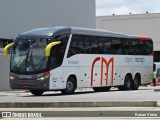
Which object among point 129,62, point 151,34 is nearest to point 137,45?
point 129,62

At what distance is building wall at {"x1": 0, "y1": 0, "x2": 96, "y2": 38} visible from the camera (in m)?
47.6

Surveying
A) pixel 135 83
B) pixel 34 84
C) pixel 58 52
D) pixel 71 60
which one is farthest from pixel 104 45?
pixel 34 84

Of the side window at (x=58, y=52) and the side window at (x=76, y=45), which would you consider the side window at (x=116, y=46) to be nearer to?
the side window at (x=76, y=45)

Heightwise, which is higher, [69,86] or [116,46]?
[116,46]

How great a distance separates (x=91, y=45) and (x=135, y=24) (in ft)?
167

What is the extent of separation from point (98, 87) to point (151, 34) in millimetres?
46457

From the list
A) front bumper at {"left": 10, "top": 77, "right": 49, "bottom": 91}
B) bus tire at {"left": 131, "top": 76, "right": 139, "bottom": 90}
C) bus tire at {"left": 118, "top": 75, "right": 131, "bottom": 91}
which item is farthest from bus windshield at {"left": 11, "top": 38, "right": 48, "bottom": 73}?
bus tire at {"left": 131, "top": 76, "right": 139, "bottom": 90}

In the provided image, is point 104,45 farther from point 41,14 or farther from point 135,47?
point 41,14

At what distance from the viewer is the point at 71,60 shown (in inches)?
1134

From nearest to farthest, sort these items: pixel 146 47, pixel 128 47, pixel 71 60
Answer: pixel 71 60 → pixel 128 47 → pixel 146 47

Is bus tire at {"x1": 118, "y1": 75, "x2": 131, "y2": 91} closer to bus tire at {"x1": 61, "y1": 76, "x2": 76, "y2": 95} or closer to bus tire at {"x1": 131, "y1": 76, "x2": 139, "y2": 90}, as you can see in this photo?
bus tire at {"x1": 131, "y1": 76, "x2": 139, "y2": 90}

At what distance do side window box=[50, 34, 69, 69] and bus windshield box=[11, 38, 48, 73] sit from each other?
0.47 m

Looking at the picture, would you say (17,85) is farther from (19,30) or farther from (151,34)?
(151,34)

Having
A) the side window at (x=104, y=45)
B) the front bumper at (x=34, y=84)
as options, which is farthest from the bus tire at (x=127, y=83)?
the front bumper at (x=34, y=84)
